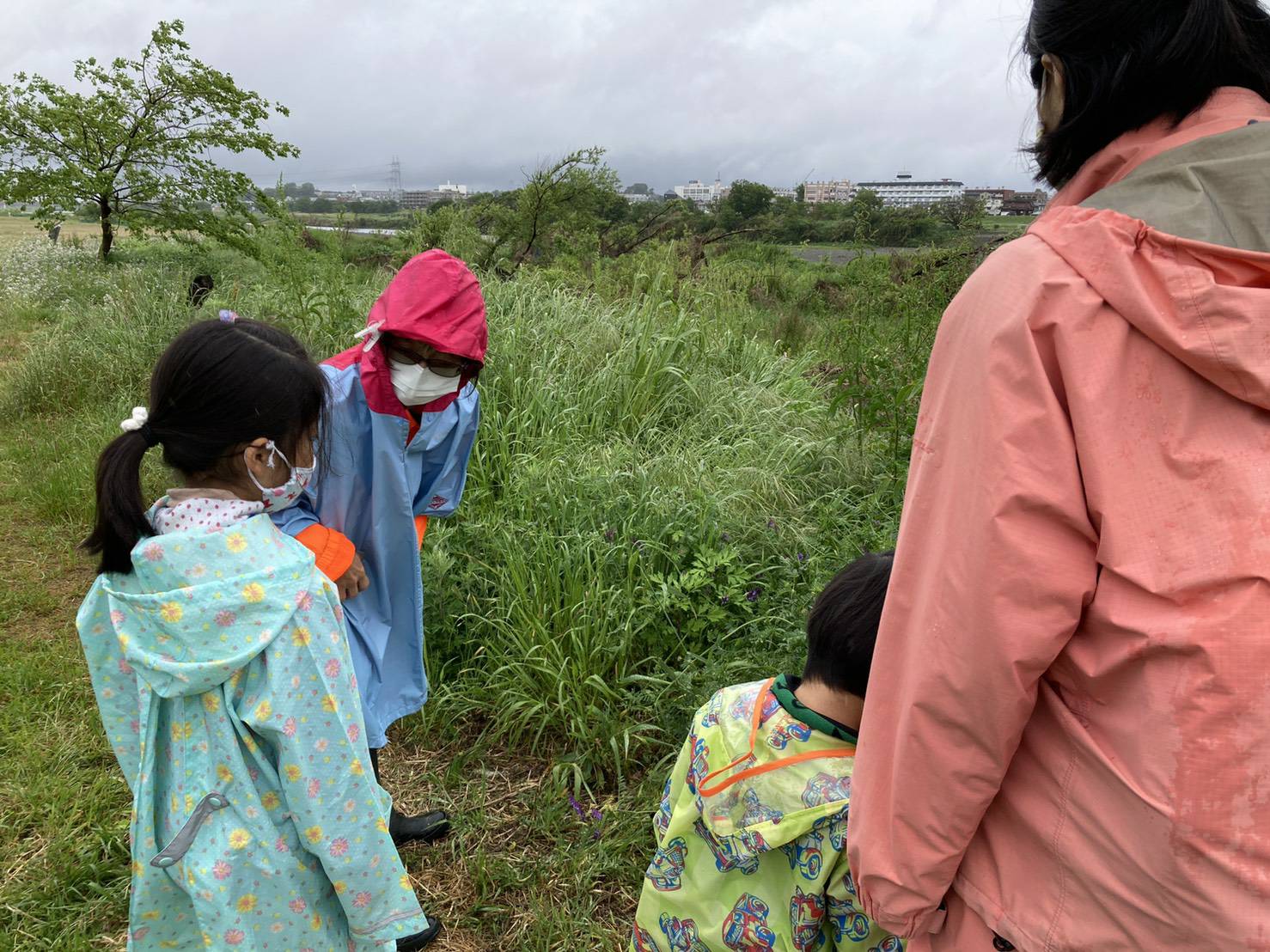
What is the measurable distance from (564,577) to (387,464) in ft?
3.67

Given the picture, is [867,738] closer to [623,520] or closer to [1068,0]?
[1068,0]

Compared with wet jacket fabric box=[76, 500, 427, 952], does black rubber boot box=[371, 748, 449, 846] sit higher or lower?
lower

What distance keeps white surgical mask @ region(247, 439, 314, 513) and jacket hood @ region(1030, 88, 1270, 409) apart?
128 centimetres

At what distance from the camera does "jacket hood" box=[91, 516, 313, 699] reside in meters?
1.32

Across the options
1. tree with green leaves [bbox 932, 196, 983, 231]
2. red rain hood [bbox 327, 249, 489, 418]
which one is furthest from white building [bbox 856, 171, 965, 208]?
red rain hood [bbox 327, 249, 489, 418]

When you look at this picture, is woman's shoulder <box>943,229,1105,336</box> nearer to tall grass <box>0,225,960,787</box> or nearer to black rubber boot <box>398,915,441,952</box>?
tall grass <box>0,225,960,787</box>

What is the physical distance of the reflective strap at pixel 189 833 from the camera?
1347mm

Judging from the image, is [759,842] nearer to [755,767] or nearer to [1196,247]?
[755,767]

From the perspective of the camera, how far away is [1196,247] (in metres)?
0.78

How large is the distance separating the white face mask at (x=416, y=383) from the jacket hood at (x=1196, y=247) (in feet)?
5.20

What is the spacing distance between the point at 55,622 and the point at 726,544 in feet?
9.42

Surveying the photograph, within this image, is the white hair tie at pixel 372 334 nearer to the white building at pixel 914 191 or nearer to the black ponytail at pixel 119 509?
the black ponytail at pixel 119 509

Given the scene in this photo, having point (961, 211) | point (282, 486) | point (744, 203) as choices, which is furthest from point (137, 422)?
point (744, 203)

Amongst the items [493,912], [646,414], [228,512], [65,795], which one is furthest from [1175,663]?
[646,414]
